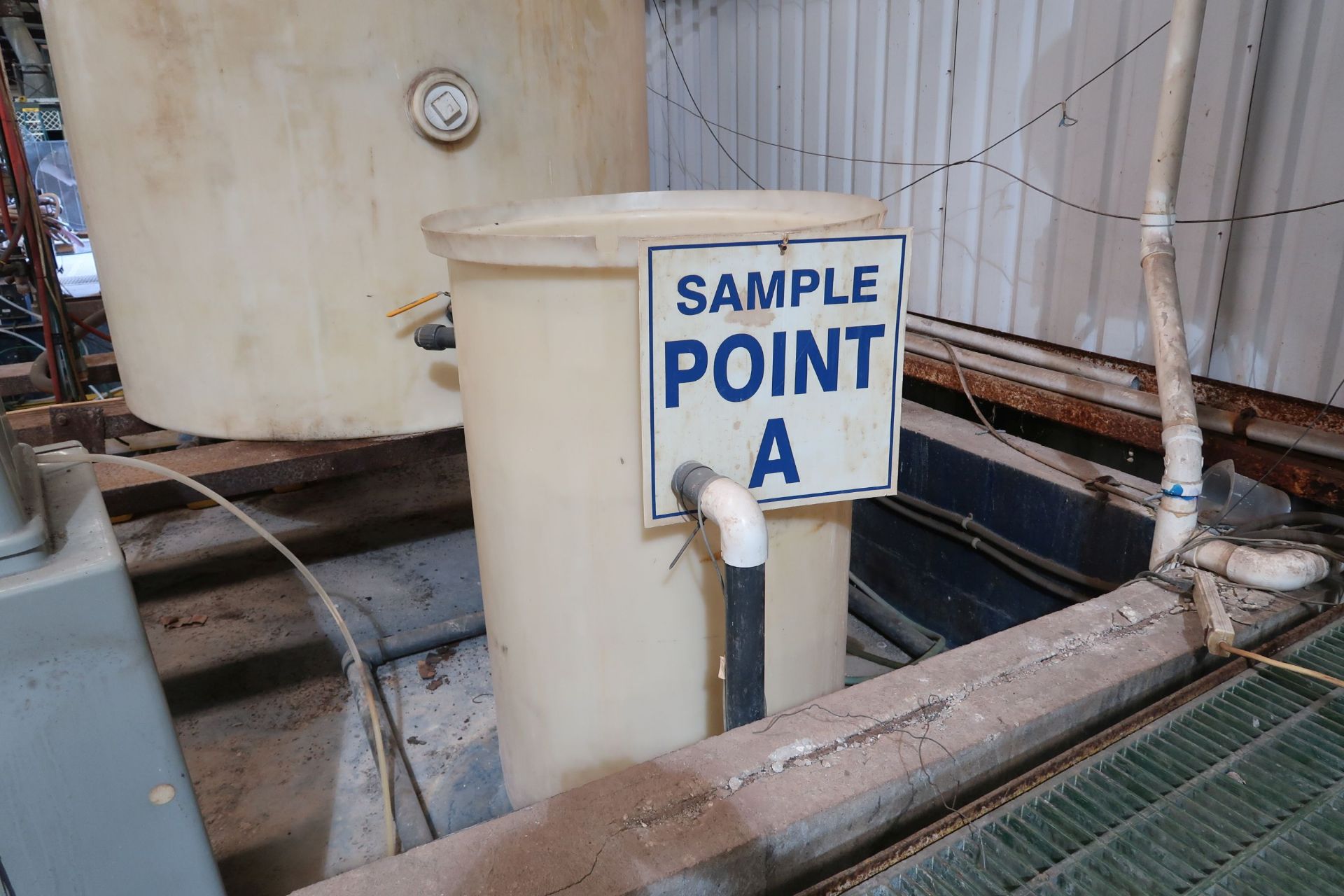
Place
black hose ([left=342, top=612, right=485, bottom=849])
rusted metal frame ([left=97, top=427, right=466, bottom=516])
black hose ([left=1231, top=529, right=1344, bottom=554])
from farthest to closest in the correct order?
rusted metal frame ([left=97, top=427, right=466, bottom=516]) < black hose ([left=342, top=612, right=485, bottom=849]) < black hose ([left=1231, top=529, right=1344, bottom=554])

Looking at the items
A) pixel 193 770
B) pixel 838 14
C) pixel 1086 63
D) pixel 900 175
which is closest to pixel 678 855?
pixel 193 770

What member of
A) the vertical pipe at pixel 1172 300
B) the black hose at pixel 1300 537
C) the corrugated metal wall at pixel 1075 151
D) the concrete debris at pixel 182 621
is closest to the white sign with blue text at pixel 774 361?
the vertical pipe at pixel 1172 300

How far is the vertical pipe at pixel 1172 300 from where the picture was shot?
1698 millimetres

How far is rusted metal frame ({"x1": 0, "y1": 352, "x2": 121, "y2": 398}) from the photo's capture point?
11.1 ft

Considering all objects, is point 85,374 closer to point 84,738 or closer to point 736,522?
point 84,738

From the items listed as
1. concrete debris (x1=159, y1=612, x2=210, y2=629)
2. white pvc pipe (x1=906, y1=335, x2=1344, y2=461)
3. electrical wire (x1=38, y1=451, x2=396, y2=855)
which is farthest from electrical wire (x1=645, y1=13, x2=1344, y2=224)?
concrete debris (x1=159, y1=612, x2=210, y2=629)

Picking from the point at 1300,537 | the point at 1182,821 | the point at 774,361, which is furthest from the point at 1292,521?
the point at 774,361

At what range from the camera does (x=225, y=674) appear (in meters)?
2.51

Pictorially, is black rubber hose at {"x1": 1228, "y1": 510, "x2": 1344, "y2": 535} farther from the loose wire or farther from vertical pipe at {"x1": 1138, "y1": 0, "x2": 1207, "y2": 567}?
the loose wire

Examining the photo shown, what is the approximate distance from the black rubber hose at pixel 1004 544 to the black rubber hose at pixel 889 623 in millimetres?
334

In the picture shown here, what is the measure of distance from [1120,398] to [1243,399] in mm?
313

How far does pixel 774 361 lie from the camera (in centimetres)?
122

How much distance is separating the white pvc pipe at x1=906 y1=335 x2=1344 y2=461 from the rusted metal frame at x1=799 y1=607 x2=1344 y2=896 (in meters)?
0.76

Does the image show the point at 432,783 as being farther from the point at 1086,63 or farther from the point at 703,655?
the point at 1086,63
